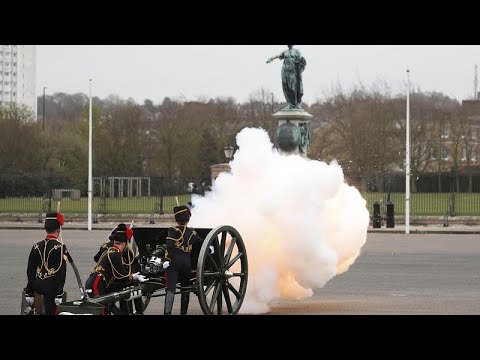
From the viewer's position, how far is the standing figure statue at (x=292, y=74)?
111ft

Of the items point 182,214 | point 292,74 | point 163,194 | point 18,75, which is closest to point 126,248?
point 182,214

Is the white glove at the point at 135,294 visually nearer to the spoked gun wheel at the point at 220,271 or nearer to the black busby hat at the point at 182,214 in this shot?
the spoked gun wheel at the point at 220,271

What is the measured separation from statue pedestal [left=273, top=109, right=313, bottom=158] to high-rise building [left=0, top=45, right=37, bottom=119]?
5087 inches

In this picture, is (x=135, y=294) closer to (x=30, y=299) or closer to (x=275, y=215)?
(x=30, y=299)

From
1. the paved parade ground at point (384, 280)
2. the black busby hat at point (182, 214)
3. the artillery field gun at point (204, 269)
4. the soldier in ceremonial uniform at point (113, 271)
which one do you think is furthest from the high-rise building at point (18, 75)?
the soldier in ceremonial uniform at point (113, 271)

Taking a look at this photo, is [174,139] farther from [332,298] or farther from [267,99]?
[332,298]

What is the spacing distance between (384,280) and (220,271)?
738cm

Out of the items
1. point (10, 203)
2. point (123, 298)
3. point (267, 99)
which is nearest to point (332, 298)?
point (123, 298)

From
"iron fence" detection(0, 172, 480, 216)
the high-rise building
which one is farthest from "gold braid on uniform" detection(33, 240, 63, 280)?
the high-rise building

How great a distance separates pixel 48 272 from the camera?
1234 centimetres
